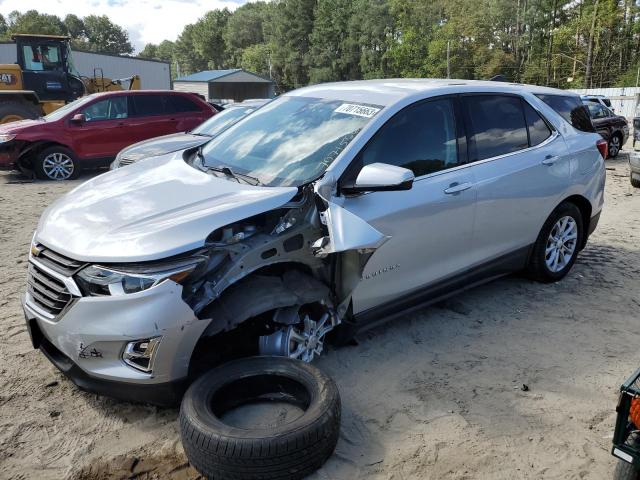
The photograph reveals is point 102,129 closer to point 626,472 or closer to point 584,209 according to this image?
point 584,209

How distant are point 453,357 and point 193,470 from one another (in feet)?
6.21

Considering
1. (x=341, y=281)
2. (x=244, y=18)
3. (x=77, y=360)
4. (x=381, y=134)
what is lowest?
(x=77, y=360)

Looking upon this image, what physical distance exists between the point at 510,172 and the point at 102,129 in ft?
29.5

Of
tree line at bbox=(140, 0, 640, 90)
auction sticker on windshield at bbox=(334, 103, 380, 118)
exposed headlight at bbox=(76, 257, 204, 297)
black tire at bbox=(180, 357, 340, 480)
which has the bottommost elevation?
black tire at bbox=(180, 357, 340, 480)

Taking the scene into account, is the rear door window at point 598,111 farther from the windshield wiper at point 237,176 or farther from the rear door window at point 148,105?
the windshield wiper at point 237,176

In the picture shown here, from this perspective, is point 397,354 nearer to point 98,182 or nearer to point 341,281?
point 341,281

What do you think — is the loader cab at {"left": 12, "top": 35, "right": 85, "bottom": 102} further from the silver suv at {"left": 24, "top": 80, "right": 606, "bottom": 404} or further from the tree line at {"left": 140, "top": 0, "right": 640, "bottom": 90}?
the tree line at {"left": 140, "top": 0, "right": 640, "bottom": 90}

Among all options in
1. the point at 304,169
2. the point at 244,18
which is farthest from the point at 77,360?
the point at 244,18

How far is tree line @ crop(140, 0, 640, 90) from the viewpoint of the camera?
54.2 meters

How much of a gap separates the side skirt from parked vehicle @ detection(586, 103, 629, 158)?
11.1 metres

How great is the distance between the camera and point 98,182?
3.70 metres

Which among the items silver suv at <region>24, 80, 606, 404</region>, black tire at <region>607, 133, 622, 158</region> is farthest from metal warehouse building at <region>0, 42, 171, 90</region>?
silver suv at <region>24, 80, 606, 404</region>

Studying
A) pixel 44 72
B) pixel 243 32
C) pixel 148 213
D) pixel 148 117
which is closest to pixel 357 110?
pixel 148 213

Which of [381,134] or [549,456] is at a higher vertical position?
[381,134]
